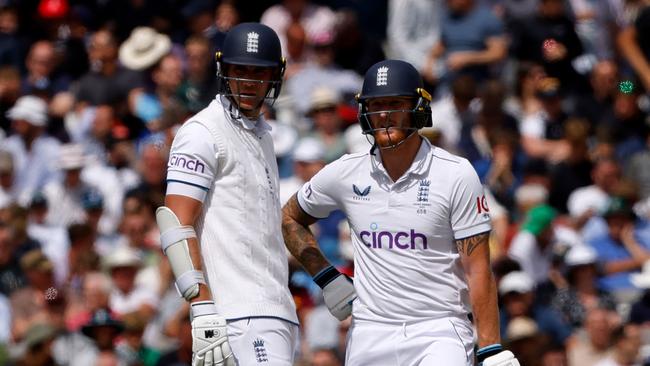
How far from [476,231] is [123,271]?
6005 millimetres

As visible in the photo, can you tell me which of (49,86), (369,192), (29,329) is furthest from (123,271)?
(369,192)

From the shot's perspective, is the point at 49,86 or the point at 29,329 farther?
the point at 49,86

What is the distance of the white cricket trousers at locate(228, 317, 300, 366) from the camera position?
8055mm

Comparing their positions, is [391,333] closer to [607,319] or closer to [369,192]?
[369,192]

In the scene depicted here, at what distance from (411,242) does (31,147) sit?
8407 millimetres

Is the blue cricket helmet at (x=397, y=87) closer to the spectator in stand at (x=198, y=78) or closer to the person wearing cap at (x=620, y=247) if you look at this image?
the person wearing cap at (x=620, y=247)

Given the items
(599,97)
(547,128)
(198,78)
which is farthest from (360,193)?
(198,78)

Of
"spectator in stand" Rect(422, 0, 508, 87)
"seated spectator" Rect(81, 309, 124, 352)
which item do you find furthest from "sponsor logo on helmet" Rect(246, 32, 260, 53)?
"spectator in stand" Rect(422, 0, 508, 87)

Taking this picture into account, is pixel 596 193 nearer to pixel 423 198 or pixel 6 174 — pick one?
pixel 6 174

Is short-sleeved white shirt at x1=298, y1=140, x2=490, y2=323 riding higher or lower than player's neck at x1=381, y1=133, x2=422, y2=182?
lower

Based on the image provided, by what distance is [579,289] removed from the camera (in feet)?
42.4

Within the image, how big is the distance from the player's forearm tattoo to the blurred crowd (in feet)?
12.7

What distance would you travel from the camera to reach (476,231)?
8.12 m

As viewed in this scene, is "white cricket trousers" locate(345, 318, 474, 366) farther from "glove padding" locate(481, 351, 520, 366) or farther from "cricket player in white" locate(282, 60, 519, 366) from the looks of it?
"glove padding" locate(481, 351, 520, 366)
